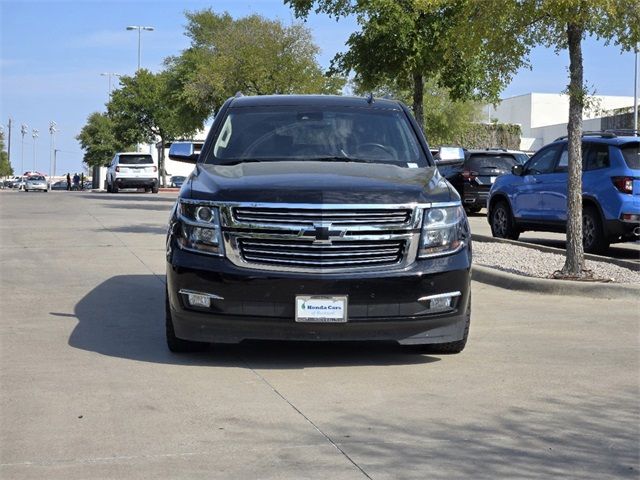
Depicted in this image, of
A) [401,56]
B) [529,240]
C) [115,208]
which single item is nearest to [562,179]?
[529,240]

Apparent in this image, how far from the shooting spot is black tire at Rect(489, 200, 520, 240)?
18.2m

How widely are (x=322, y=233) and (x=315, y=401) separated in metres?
1.19

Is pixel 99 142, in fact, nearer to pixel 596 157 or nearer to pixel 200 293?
pixel 596 157

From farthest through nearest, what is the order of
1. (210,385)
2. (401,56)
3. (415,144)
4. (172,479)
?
(401,56) < (415,144) < (210,385) < (172,479)

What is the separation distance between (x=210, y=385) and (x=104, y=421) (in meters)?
1.05

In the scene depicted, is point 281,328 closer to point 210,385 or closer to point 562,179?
point 210,385

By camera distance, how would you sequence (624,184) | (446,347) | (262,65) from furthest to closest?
1. (262,65)
2. (624,184)
3. (446,347)

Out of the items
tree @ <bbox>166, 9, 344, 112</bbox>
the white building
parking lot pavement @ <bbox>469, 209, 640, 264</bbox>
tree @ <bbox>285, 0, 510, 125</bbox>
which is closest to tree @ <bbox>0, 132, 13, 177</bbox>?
the white building

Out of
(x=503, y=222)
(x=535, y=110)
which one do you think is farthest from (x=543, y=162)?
(x=535, y=110)

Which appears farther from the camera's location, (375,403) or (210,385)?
(210,385)

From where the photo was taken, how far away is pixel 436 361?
7754mm

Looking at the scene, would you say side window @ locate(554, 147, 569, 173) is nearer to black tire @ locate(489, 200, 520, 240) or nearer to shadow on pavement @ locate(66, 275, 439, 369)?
black tire @ locate(489, 200, 520, 240)

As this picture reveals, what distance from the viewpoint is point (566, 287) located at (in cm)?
1119

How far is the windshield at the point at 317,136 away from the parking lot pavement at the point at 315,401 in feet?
4.88
